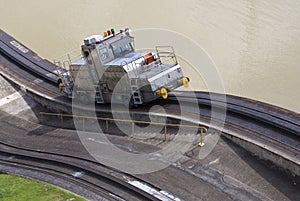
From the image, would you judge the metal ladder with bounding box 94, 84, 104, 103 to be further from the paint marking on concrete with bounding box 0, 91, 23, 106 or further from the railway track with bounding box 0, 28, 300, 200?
the paint marking on concrete with bounding box 0, 91, 23, 106

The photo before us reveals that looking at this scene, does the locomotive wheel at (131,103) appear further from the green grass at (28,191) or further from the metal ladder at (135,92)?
the green grass at (28,191)

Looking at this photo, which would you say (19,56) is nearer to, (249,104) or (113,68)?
(113,68)

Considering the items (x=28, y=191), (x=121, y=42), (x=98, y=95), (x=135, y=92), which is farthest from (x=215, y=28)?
(x=28, y=191)

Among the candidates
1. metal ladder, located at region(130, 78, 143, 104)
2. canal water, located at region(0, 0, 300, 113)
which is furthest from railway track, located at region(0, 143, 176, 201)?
canal water, located at region(0, 0, 300, 113)

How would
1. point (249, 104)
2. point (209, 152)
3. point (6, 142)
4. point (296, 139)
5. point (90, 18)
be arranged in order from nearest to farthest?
point (296, 139) < point (209, 152) < point (249, 104) < point (6, 142) < point (90, 18)

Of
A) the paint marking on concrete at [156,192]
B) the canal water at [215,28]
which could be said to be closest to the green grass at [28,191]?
the paint marking on concrete at [156,192]

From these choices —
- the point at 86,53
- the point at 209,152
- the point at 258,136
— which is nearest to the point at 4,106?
the point at 86,53
